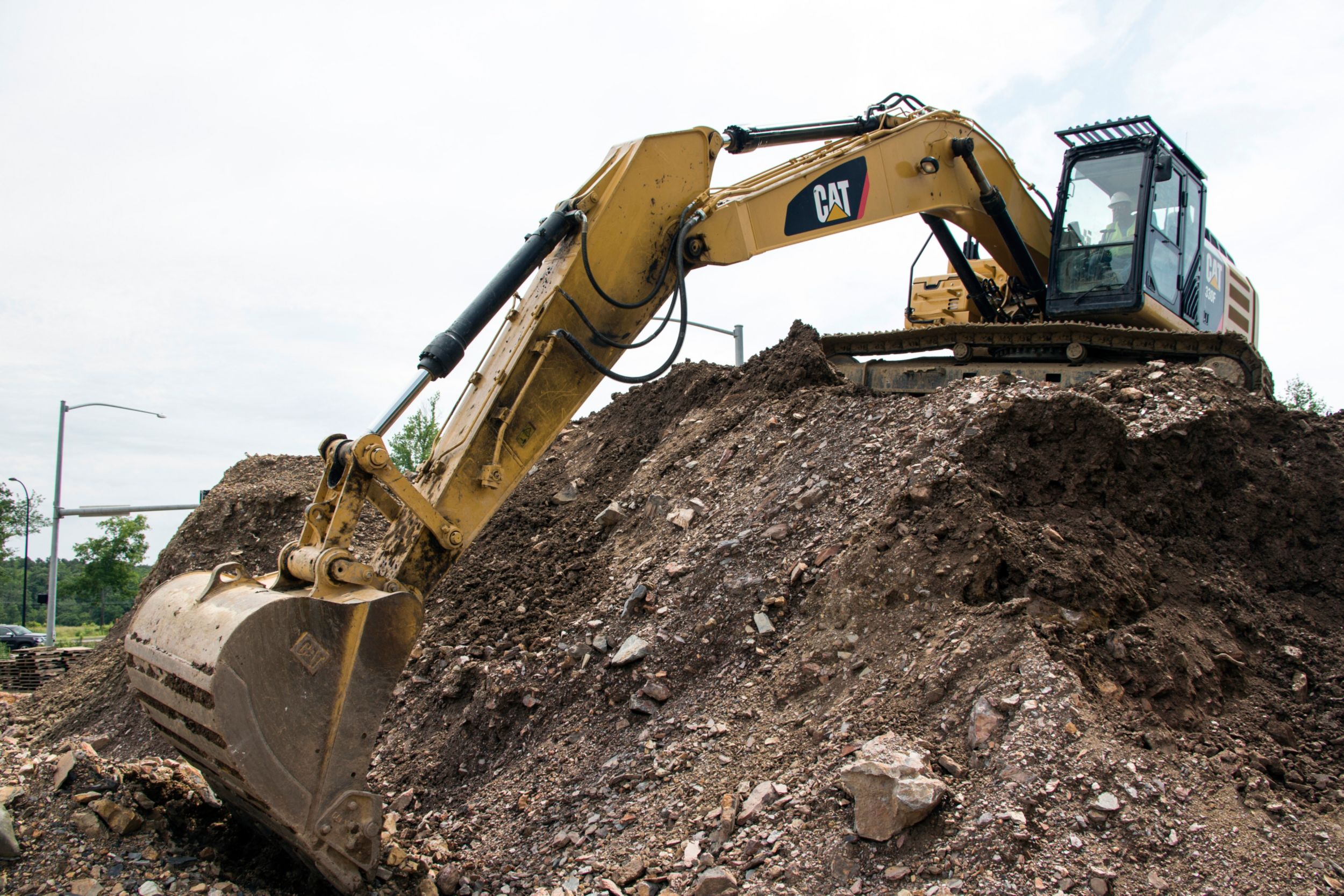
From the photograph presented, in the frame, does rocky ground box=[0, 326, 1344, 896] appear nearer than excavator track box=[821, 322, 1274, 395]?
Yes

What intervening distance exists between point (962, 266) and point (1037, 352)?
1.26 meters

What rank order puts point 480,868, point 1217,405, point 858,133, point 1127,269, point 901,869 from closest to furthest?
1. point 901,869
2. point 480,868
3. point 1217,405
4. point 858,133
5. point 1127,269

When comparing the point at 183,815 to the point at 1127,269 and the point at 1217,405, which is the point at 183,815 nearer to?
the point at 1217,405

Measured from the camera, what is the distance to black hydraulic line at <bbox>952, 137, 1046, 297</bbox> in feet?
24.6

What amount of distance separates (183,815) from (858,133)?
6.05 metres

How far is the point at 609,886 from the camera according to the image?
151 inches

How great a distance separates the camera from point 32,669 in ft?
42.6

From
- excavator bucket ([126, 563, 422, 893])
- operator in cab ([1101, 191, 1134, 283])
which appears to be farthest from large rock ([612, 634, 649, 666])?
operator in cab ([1101, 191, 1134, 283])

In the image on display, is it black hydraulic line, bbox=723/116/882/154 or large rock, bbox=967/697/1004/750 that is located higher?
black hydraulic line, bbox=723/116/882/154

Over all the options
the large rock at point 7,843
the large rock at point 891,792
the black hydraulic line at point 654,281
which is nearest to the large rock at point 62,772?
the large rock at point 7,843

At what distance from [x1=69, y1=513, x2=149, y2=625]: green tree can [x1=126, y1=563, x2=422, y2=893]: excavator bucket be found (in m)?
29.6

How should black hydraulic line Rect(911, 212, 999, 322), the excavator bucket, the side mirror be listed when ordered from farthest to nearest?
black hydraulic line Rect(911, 212, 999, 322), the side mirror, the excavator bucket

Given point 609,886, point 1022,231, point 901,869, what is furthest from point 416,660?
point 1022,231

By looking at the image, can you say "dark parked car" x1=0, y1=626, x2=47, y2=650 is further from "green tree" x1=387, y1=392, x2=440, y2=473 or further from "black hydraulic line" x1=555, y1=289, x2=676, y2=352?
"black hydraulic line" x1=555, y1=289, x2=676, y2=352
